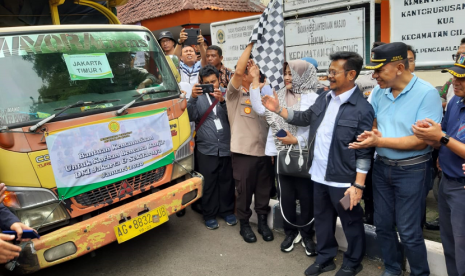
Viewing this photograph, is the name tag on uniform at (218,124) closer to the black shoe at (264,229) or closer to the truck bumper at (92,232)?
the truck bumper at (92,232)

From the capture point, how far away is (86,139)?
9.93 ft

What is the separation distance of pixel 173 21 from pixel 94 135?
9551 mm

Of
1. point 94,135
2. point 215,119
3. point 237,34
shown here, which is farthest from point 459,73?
point 237,34

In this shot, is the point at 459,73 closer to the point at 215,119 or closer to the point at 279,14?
the point at 279,14

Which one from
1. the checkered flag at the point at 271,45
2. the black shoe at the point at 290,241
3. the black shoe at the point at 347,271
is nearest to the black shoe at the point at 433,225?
the black shoe at the point at 347,271

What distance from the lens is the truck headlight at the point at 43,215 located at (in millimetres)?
2736

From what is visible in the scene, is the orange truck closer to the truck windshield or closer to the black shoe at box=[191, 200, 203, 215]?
the truck windshield

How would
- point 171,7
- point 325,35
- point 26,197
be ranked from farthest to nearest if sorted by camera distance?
point 171,7, point 325,35, point 26,197

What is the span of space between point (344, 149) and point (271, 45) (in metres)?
1.30

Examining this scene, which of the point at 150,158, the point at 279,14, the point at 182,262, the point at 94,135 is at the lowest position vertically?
the point at 182,262

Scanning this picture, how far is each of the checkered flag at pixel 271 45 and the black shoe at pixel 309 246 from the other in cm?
164

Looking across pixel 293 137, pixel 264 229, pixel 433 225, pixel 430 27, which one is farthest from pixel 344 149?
pixel 430 27

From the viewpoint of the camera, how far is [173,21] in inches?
462

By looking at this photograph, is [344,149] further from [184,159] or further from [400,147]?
[184,159]
